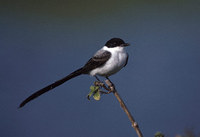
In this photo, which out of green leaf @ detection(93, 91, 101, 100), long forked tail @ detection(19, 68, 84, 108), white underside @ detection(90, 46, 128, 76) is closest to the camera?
green leaf @ detection(93, 91, 101, 100)

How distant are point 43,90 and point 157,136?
82 centimetres

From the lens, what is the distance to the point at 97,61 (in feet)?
5.50

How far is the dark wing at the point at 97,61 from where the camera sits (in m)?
1.66

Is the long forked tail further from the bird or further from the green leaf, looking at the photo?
the green leaf

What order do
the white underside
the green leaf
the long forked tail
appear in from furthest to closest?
the white underside < the long forked tail < the green leaf

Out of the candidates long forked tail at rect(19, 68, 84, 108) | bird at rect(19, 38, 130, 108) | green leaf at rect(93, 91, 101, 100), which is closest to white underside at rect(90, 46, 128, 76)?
bird at rect(19, 38, 130, 108)

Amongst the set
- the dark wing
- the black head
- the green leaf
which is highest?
the black head

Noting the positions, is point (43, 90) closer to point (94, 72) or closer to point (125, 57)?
point (94, 72)

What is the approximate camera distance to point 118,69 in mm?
1637

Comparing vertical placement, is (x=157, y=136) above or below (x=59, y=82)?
below

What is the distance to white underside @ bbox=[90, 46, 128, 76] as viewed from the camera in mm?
1609

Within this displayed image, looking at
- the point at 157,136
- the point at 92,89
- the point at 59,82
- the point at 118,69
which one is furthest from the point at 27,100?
the point at 157,136

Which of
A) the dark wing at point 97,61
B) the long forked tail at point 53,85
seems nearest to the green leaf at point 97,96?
the long forked tail at point 53,85

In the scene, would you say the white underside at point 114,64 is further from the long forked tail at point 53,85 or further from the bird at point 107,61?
the long forked tail at point 53,85
